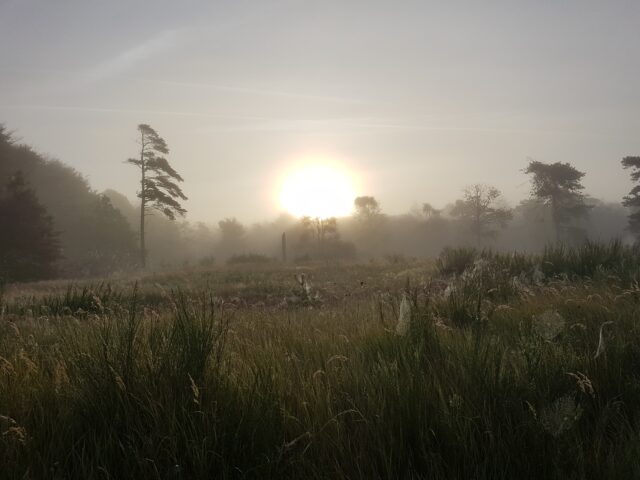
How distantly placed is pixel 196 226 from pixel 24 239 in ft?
124

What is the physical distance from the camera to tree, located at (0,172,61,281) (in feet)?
73.9

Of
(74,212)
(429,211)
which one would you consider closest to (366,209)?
(429,211)

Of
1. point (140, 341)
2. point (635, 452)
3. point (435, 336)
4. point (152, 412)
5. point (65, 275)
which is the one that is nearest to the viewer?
point (635, 452)

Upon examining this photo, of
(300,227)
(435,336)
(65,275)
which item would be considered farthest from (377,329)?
(300,227)

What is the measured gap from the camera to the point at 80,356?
7.72ft

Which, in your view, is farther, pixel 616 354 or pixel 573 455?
pixel 616 354

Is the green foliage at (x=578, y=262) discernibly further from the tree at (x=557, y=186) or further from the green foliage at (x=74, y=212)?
the tree at (x=557, y=186)

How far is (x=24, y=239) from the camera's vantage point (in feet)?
75.7

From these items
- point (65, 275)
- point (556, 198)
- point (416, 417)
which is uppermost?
point (556, 198)

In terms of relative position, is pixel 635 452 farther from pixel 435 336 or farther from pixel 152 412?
pixel 152 412

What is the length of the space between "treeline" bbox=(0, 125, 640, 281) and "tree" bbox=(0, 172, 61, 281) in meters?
0.05

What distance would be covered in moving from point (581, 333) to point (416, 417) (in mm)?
2039

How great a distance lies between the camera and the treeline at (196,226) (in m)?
24.0

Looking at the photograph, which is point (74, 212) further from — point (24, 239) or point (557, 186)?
point (557, 186)
